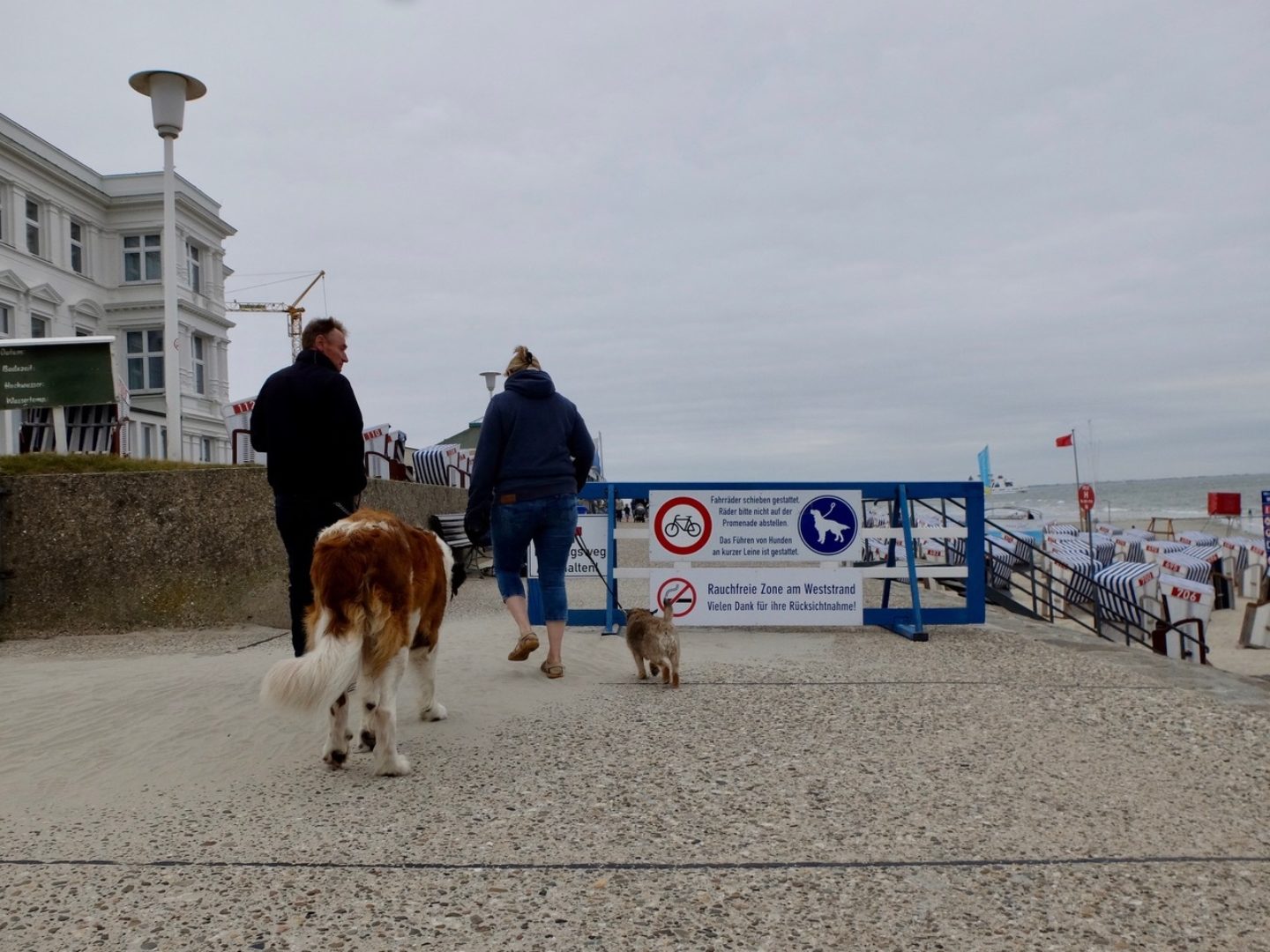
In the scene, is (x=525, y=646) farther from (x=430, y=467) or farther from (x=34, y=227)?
(x=34, y=227)

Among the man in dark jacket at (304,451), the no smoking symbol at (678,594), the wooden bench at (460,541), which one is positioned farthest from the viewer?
the wooden bench at (460,541)

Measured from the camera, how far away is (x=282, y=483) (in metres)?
5.38

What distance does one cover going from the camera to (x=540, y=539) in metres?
6.61

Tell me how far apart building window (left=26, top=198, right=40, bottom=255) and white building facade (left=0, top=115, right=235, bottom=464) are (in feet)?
0.10

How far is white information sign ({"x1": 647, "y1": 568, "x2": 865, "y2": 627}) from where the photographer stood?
9.41 meters

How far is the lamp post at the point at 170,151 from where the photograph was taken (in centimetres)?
1212

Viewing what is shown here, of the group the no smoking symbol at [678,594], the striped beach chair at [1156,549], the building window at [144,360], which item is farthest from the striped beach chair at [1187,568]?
the building window at [144,360]

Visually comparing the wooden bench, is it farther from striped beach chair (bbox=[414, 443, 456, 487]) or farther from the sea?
the sea

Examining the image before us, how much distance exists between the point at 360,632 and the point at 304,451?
1544mm

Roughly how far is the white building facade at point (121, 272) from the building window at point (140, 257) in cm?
4

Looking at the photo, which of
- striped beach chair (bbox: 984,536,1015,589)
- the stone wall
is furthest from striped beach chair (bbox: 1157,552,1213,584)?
the stone wall

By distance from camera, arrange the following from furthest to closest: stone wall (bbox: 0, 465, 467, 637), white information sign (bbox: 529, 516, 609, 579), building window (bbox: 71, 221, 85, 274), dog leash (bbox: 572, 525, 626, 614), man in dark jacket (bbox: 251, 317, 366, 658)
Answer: building window (bbox: 71, 221, 85, 274)
stone wall (bbox: 0, 465, 467, 637)
white information sign (bbox: 529, 516, 609, 579)
dog leash (bbox: 572, 525, 626, 614)
man in dark jacket (bbox: 251, 317, 366, 658)

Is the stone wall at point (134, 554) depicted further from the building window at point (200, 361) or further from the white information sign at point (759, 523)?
the building window at point (200, 361)

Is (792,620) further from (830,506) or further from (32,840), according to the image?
(32,840)
